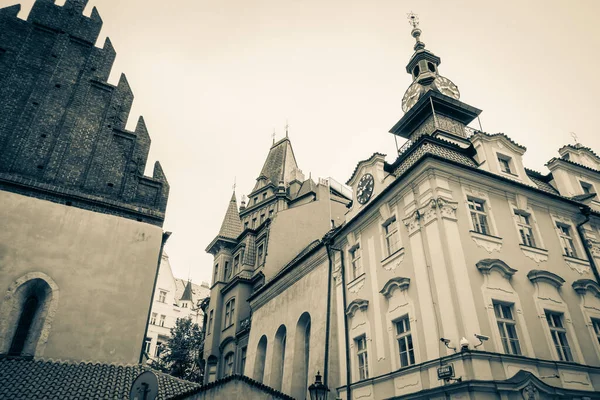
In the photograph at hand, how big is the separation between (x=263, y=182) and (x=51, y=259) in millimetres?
27678

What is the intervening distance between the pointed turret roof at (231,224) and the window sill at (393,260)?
23383mm

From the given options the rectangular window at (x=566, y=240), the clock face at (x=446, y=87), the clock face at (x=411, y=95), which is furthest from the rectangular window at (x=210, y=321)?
the rectangular window at (x=566, y=240)

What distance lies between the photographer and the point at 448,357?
1149cm

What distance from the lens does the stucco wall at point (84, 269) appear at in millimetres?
16891

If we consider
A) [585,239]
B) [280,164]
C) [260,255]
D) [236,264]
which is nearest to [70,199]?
[260,255]

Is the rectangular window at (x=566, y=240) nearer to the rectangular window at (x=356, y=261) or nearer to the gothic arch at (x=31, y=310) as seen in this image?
the rectangular window at (x=356, y=261)

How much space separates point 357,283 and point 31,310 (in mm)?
13902

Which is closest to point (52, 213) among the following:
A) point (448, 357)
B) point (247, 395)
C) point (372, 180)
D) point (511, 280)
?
point (247, 395)

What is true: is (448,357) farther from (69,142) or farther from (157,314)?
(157,314)

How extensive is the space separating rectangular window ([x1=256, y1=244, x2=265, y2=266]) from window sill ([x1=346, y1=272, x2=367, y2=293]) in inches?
532

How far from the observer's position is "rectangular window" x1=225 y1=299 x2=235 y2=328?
30.9 metres

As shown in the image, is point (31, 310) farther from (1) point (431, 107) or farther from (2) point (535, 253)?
(1) point (431, 107)

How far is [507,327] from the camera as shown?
1288cm

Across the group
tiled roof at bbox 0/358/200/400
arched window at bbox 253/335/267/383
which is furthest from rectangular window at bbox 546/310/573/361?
arched window at bbox 253/335/267/383
